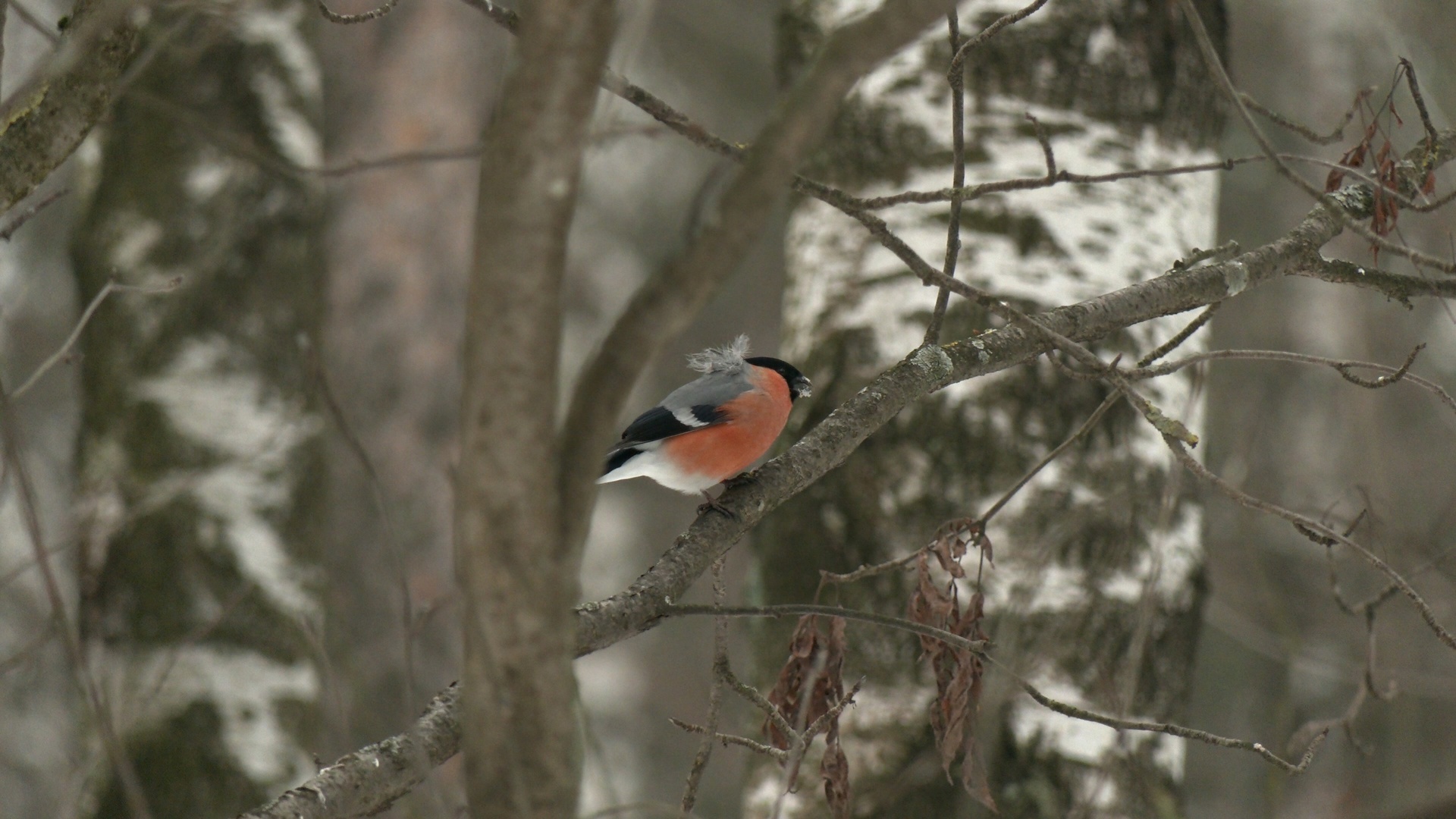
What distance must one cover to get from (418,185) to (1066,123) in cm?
423

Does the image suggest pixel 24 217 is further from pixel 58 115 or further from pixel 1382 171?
pixel 1382 171

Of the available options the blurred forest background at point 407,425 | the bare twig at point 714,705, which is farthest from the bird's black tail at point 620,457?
the bare twig at point 714,705

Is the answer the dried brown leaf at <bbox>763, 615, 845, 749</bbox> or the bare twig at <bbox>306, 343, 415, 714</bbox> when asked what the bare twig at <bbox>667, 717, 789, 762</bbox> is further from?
the bare twig at <bbox>306, 343, 415, 714</bbox>

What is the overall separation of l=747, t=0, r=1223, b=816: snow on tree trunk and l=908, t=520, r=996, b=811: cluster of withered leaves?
0.84 meters

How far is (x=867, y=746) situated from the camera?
2.95 meters

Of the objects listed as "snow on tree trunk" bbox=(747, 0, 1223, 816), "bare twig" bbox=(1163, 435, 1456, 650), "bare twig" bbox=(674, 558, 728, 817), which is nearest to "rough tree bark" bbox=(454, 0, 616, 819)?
"bare twig" bbox=(674, 558, 728, 817)

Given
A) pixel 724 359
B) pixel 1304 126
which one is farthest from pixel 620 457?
pixel 1304 126

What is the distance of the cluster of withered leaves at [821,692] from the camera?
6.00ft

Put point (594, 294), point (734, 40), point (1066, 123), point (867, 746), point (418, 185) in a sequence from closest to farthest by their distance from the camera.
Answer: point (867, 746) → point (1066, 123) → point (418, 185) → point (734, 40) → point (594, 294)

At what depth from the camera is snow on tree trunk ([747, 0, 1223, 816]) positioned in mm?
2912

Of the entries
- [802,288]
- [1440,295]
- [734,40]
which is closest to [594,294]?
[734,40]

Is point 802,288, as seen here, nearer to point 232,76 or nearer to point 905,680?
point 905,680

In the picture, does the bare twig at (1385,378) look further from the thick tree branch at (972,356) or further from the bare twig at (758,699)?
the bare twig at (758,699)

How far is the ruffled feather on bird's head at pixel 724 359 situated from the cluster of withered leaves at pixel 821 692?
73.6 inches
